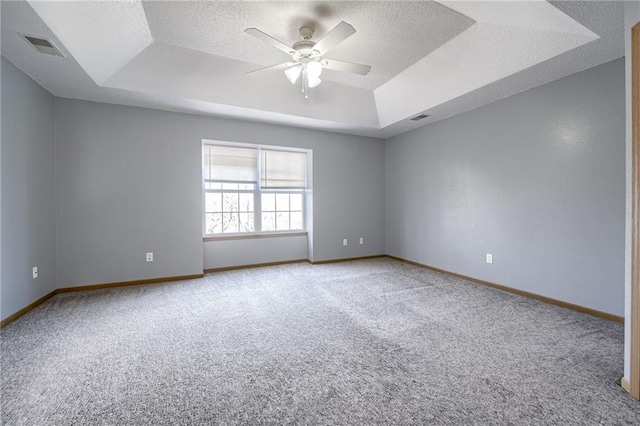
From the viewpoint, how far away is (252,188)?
4891 mm

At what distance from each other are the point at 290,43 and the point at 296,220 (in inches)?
122

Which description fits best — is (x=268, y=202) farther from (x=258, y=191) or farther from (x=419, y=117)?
(x=419, y=117)

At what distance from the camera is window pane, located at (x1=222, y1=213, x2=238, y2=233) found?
15.5 feet

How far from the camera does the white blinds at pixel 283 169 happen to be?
493 centimetres

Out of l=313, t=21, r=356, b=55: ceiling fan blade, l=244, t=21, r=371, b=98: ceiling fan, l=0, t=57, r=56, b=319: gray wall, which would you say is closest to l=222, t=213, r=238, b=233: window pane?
l=0, t=57, r=56, b=319: gray wall

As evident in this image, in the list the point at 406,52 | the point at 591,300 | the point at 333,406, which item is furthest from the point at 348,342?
the point at 406,52

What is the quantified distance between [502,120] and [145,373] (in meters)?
4.53

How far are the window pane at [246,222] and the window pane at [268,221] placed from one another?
0.23 metres

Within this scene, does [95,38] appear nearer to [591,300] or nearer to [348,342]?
[348,342]

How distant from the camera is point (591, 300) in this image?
9.27 ft

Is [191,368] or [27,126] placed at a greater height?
[27,126]

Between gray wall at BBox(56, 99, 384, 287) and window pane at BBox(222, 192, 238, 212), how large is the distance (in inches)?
20.2

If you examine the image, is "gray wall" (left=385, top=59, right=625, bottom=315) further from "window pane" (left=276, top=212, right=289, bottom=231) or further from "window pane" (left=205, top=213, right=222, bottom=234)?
"window pane" (left=205, top=213, right=222, bottom=234)

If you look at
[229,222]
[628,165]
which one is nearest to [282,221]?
[229,222]
